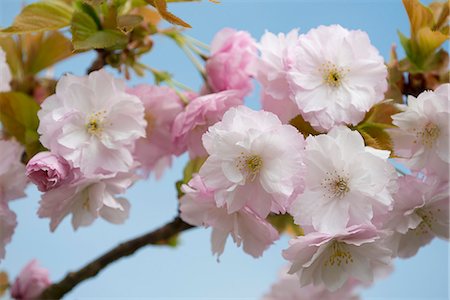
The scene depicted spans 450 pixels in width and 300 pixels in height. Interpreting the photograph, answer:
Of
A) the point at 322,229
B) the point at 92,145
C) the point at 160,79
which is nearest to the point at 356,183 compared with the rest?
the point at 322,229

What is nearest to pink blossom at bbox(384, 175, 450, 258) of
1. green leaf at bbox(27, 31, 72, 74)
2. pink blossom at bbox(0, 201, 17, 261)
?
pink blossom at bbox(0, 201, 17, 261)

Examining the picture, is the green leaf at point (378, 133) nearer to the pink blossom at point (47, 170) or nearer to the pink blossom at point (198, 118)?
the pink blossom at point (198, 118)

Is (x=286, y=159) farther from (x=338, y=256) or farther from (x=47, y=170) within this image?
(x=47, y=170)

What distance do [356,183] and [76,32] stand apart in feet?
1.35

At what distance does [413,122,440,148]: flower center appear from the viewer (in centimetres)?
82

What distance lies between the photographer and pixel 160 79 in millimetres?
1054

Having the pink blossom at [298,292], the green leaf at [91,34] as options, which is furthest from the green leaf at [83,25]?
the pink blossom at [298,292]

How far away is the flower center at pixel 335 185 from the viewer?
28.7 inches

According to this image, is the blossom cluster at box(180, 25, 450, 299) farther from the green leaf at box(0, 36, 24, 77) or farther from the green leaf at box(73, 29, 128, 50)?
the green leaf at box(0, 36, 24, 77)

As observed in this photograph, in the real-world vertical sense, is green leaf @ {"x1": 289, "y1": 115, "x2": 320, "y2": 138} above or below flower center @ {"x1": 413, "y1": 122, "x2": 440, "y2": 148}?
below

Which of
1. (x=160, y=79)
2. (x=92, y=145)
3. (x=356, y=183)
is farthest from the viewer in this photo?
(x=160, y=79)

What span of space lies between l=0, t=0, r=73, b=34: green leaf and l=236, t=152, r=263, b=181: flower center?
33 centimetres

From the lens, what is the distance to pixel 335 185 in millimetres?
735

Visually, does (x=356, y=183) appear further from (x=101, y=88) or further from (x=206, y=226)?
(x=101, y=88)
